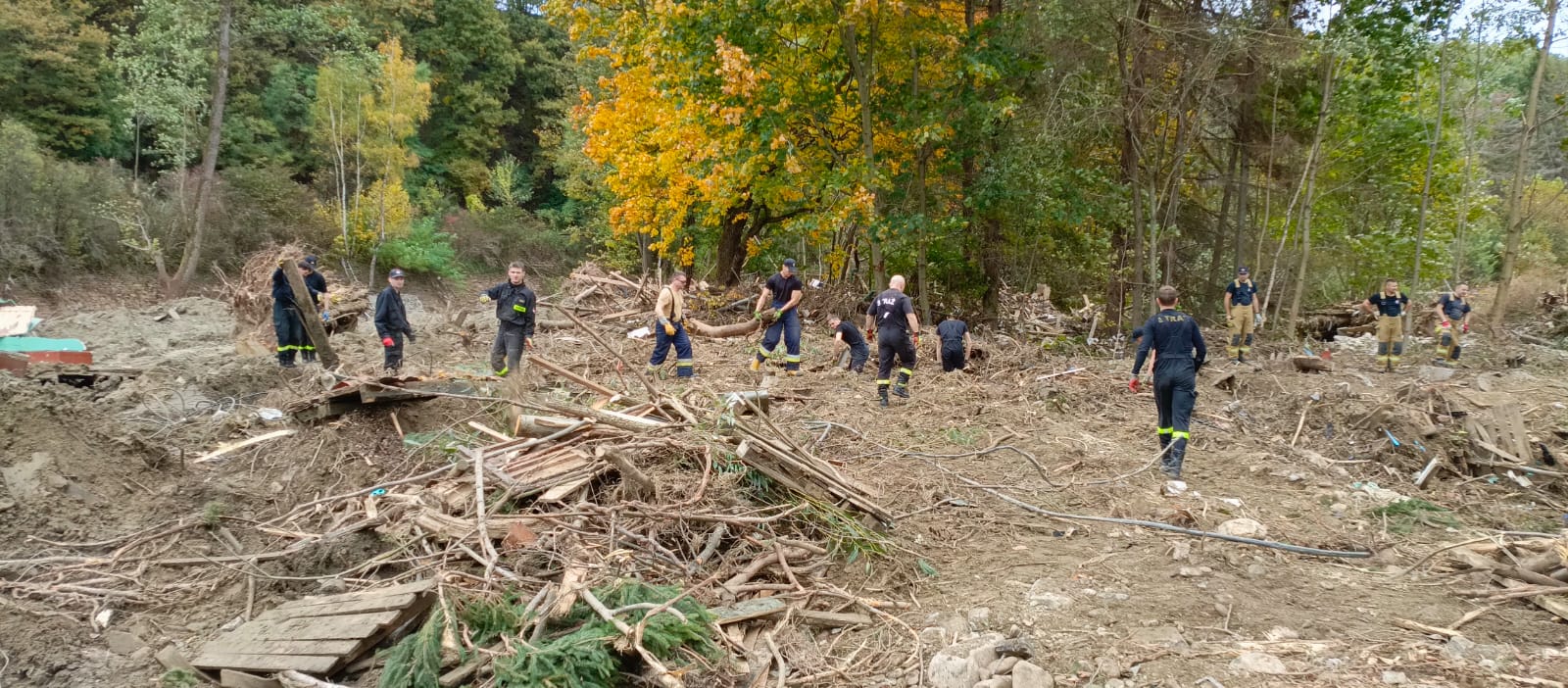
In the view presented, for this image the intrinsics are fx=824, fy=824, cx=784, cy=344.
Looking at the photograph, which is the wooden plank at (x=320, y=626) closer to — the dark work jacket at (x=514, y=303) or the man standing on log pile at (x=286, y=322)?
the dark work jacket at (x=514, y=303)

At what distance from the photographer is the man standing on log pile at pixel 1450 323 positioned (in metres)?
13.7

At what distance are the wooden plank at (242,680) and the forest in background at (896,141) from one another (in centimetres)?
1136

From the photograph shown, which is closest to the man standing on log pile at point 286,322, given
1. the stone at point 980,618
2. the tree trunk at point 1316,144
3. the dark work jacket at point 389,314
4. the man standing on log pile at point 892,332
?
the dark work jacket at point 389,314

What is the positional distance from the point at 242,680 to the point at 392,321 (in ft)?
23.5

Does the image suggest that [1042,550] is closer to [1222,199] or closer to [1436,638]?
[1436,638]

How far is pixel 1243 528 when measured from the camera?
19.1 feet

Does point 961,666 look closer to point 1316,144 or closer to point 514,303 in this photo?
point 514,303

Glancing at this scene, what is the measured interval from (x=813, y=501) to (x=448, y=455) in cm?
280

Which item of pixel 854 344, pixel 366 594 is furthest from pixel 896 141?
pixel 366 594

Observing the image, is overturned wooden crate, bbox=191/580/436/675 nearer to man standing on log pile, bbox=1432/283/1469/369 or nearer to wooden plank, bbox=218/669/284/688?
wooden plank, bbox=218/669/284/688

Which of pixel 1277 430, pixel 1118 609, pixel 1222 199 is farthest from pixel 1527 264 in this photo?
pixel 1118 609

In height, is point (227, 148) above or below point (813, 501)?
above

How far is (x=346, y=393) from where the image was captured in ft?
23.7

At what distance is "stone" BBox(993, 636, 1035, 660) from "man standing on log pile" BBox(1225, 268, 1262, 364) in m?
11.7
